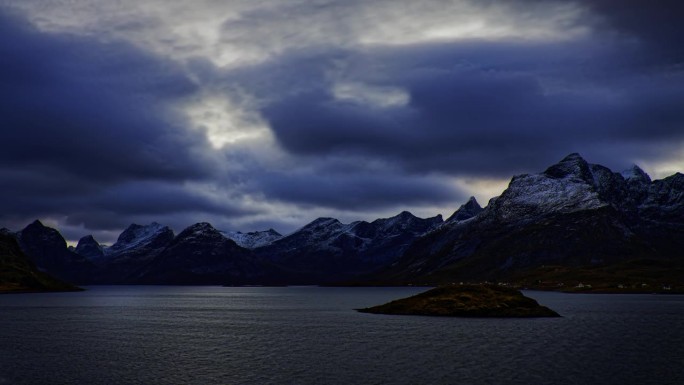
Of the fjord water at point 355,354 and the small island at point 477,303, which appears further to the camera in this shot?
the small island at point 477,303

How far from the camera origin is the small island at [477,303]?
148 metres

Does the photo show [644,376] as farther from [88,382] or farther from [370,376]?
[88,382]

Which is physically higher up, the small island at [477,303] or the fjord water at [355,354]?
the small island at [477,303]

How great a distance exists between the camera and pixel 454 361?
7350 centimetres

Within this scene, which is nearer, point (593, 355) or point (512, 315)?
point (593, 355)

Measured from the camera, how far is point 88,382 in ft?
200

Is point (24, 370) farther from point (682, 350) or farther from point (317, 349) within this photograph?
point (682, 350)

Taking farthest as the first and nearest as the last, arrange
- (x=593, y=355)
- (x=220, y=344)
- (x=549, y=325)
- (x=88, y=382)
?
(x=549, y=325)
(x=220, y=344)
(x=593, y=355)
(x=88, y=382)

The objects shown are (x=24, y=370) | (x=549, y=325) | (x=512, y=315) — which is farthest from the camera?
(x=512, y=315)

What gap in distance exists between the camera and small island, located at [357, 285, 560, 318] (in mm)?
148250

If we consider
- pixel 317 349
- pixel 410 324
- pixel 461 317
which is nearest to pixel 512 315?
pixel 461 317

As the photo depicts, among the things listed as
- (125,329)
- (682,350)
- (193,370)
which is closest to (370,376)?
(193,370)

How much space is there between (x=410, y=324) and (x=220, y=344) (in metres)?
47.7

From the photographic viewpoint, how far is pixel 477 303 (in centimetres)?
15050
